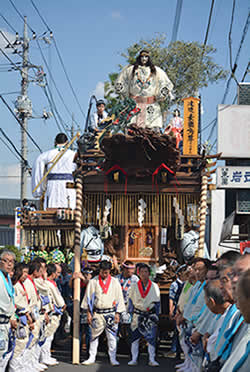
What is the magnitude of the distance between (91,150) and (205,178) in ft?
6.69

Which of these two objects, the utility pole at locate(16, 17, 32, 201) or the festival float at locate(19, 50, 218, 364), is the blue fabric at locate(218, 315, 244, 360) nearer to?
the festival float at locate(19, 50, 218, 364)

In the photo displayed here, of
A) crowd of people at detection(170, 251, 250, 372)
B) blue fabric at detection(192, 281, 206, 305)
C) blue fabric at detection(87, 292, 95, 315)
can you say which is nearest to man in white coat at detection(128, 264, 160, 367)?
crowd of people at detection(170, 251, 250, 372)

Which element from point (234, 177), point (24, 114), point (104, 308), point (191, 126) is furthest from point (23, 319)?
point (24, 114)

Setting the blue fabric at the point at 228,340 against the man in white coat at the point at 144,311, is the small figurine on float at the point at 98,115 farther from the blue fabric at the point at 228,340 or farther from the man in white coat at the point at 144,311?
the blue fabric at the point at 228,340

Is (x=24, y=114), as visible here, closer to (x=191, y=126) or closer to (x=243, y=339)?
(x=191, y=126)

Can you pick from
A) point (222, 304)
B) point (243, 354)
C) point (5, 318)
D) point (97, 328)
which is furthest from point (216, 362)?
point (97, 328)

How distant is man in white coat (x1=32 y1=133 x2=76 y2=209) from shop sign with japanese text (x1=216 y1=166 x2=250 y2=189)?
151 inches

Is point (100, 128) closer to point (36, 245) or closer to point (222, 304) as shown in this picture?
point (36, 245)

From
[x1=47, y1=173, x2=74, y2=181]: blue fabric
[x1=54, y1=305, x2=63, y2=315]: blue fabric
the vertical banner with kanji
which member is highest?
the vertical banner with kanji

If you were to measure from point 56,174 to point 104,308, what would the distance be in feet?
10.9

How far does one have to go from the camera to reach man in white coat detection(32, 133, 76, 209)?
39.6 feet

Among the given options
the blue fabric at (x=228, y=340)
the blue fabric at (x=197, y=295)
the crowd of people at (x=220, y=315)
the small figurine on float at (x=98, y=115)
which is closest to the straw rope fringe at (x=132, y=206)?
the crowd of people at (x=220, y=315)

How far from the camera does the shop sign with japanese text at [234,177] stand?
14.1 m

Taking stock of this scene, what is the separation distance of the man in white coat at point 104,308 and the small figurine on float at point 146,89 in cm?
282
